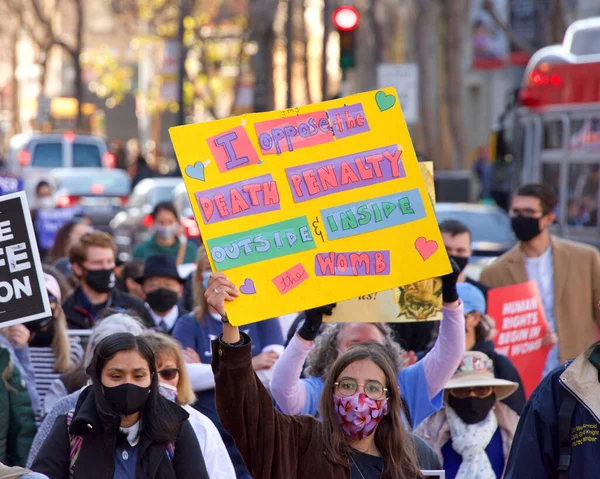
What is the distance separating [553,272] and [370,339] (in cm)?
301

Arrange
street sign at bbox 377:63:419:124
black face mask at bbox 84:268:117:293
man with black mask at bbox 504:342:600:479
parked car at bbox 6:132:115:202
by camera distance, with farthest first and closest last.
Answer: parked car at bbox 6:132:115:202 < street sign at bbox 377:63:419:124 < black face mask at bbox 84:268:117:293 < man with black mask at bbox 504:342:600:479

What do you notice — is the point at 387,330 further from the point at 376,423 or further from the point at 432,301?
the point at 376,423

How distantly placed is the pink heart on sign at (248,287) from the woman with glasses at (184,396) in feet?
2.20

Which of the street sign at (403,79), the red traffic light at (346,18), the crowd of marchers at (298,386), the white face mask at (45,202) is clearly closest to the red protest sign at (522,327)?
the crowd of marchers at (298,386)

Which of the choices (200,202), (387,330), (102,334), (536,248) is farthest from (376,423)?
(536,248)

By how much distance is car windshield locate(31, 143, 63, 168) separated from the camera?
32469mm

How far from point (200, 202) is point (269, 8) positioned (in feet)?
103

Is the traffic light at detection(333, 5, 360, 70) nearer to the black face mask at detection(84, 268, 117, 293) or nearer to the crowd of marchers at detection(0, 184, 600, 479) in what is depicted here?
the crowd of marchers at detection(0, 184, 600, 479)

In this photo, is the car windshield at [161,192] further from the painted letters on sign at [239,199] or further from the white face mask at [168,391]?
the painted letters on sign at [239,199]

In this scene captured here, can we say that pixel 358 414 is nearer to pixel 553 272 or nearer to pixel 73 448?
pixel 73 448

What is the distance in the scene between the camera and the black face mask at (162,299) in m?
8.65

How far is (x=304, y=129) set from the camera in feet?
17.5

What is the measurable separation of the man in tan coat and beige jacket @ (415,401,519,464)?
2250mm

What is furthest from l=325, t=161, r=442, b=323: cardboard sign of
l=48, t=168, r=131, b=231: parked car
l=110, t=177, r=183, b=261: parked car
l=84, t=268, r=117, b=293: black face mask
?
l=48, t=168, r=131, b=231: parked car
